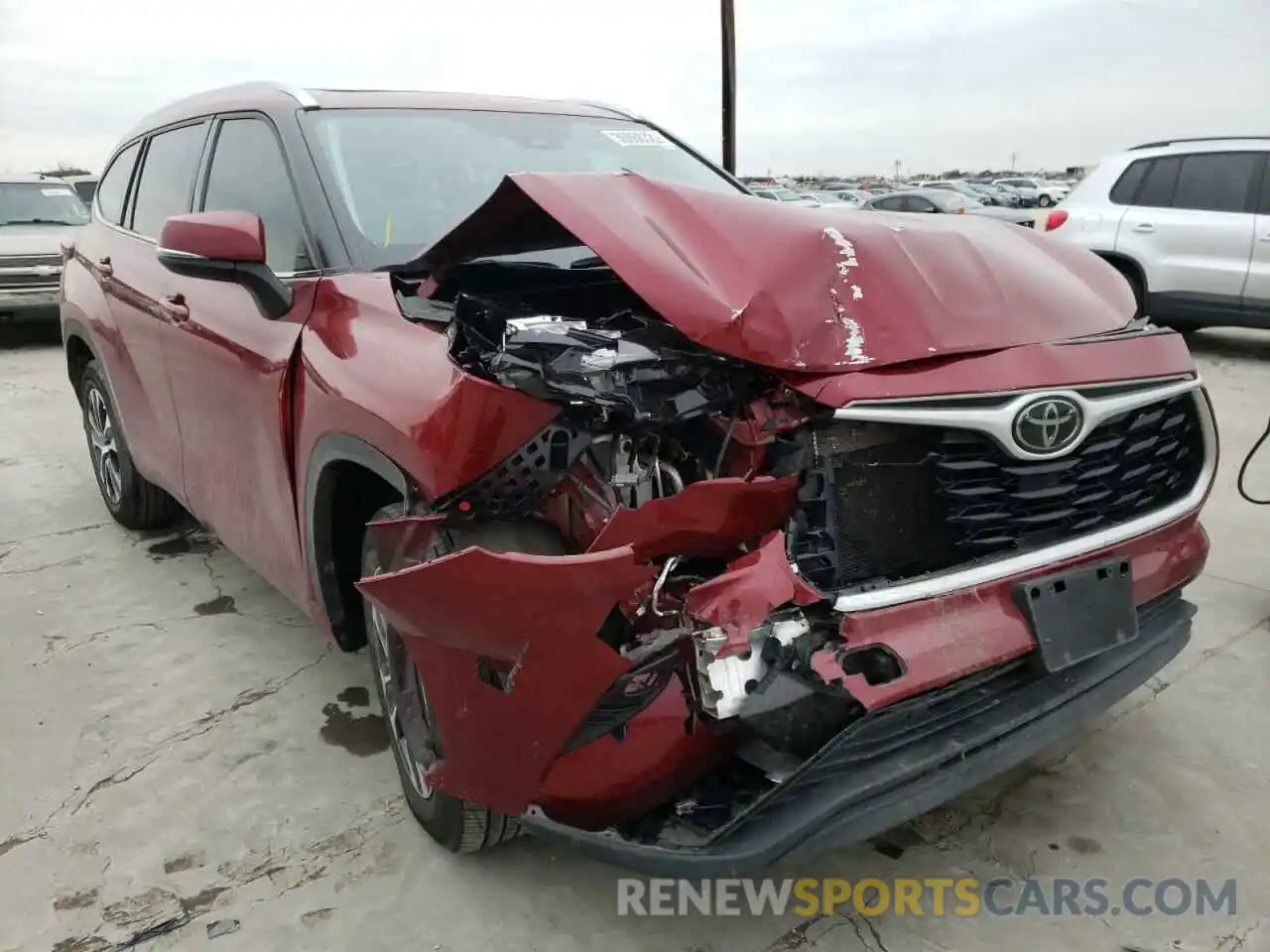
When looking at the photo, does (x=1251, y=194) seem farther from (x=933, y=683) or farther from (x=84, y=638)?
(x=84, y=638)

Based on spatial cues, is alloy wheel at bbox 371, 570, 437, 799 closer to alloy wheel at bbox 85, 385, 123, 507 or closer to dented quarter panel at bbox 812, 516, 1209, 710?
dented quarter panel at bbox 812, 516, 1209, 710

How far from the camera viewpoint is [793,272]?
1.90 meters

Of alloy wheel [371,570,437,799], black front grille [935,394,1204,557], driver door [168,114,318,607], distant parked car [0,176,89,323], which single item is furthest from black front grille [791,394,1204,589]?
distant parked car [0,176,89,323]

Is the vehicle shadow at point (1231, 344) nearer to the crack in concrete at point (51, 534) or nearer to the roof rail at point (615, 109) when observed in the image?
the roof rail at point (615, 109)

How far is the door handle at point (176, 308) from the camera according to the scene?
10.5 ft

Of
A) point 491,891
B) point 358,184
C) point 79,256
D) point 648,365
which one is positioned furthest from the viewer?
point 79,256

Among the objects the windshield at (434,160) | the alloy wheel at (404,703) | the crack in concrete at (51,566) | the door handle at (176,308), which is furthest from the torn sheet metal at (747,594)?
the crack in concrete at (51,566)

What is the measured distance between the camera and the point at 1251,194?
304 inches

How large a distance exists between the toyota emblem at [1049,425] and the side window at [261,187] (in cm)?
181

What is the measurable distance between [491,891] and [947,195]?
1008 inches

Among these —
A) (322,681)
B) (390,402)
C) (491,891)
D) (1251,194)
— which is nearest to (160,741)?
(322,681)

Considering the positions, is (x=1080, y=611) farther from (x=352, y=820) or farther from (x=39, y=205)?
(x=39, y=205)

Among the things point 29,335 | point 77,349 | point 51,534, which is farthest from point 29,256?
point 51,534

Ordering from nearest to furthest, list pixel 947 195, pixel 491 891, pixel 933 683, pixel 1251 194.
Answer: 1. pixel 933 683
2. pixel 491 891
3. pixel 1251 194
4. pixel 947 195
